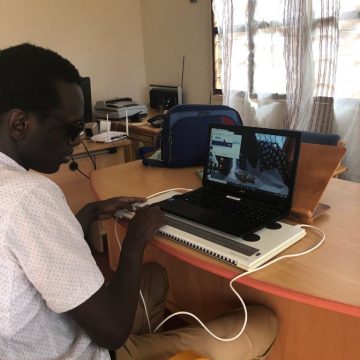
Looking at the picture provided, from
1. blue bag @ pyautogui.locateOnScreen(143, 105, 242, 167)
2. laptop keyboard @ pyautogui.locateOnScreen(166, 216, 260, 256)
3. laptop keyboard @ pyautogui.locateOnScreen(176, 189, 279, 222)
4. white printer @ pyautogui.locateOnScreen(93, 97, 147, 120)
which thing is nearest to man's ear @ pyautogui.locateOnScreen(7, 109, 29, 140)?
laptop keyboard @ pyautogui.locateOnScreen(166, 216, 260, 256)

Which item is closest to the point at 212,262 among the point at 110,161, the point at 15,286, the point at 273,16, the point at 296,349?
the point at 15,286

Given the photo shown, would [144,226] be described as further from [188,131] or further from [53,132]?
[188,131]

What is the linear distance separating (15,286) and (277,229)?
2.15 feet

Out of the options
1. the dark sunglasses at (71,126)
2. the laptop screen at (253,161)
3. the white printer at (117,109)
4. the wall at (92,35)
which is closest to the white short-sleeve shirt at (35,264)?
the dark sunglasses at (71,126)

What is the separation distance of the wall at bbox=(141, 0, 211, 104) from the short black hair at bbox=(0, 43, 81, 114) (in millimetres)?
2777

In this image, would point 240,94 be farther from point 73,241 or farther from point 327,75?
point 73,241

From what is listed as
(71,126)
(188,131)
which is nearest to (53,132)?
(71,126)

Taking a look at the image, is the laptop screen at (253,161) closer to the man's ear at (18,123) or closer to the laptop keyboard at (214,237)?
the laptop keyboard at (214,237)

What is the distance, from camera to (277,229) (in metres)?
1.01

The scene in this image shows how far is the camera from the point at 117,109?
3.51 metres

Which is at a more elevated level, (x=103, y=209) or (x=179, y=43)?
(x=179, y=43)

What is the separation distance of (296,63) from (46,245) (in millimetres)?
2328

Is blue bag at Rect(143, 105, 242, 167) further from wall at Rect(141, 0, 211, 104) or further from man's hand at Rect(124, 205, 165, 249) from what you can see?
wall at Rect(141, 0, 211, 104)

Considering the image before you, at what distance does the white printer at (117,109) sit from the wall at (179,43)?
528 millimetres
